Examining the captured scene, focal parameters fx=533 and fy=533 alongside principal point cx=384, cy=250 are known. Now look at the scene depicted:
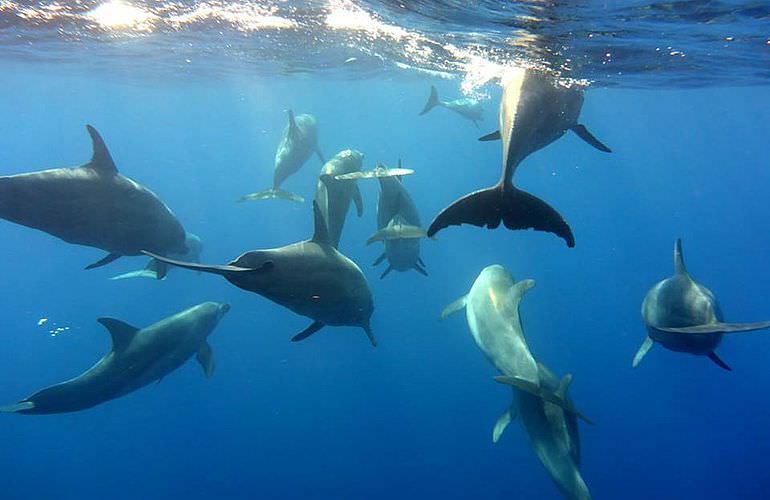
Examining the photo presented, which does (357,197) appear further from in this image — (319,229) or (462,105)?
(462,105)

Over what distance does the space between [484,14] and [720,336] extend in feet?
25.6

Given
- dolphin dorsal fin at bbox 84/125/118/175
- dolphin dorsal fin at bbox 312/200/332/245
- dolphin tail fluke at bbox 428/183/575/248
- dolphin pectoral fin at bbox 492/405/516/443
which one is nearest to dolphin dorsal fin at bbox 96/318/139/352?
dolphin dorsal fin at bbox 84/125/118/175

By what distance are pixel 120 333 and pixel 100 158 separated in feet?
12.2

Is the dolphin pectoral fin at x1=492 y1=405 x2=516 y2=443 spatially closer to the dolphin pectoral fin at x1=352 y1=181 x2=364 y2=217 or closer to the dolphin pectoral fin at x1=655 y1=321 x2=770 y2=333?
the dolphin pectoral fin at x1=655 y1=321 x2=770 y2=333

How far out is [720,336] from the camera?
9258 mm

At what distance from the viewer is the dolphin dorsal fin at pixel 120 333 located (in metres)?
9.36

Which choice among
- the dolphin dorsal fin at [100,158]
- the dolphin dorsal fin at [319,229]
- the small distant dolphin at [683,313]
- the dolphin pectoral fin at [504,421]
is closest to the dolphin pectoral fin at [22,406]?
the dolphin dorsal fin at [100,158]

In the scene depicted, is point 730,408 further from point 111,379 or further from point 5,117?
point 5,117

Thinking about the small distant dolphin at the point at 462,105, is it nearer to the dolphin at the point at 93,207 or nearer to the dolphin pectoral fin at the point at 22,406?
the dolphin at the point at 93,207

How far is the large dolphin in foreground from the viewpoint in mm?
6582

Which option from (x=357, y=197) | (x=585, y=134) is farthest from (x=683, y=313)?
(x=357, y=197)

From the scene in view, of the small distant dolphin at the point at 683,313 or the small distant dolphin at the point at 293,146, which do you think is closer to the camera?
the small distant dolphin at the point at 683,313

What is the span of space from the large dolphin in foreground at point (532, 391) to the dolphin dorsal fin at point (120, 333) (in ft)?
20.2

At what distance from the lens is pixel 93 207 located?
705 cm
